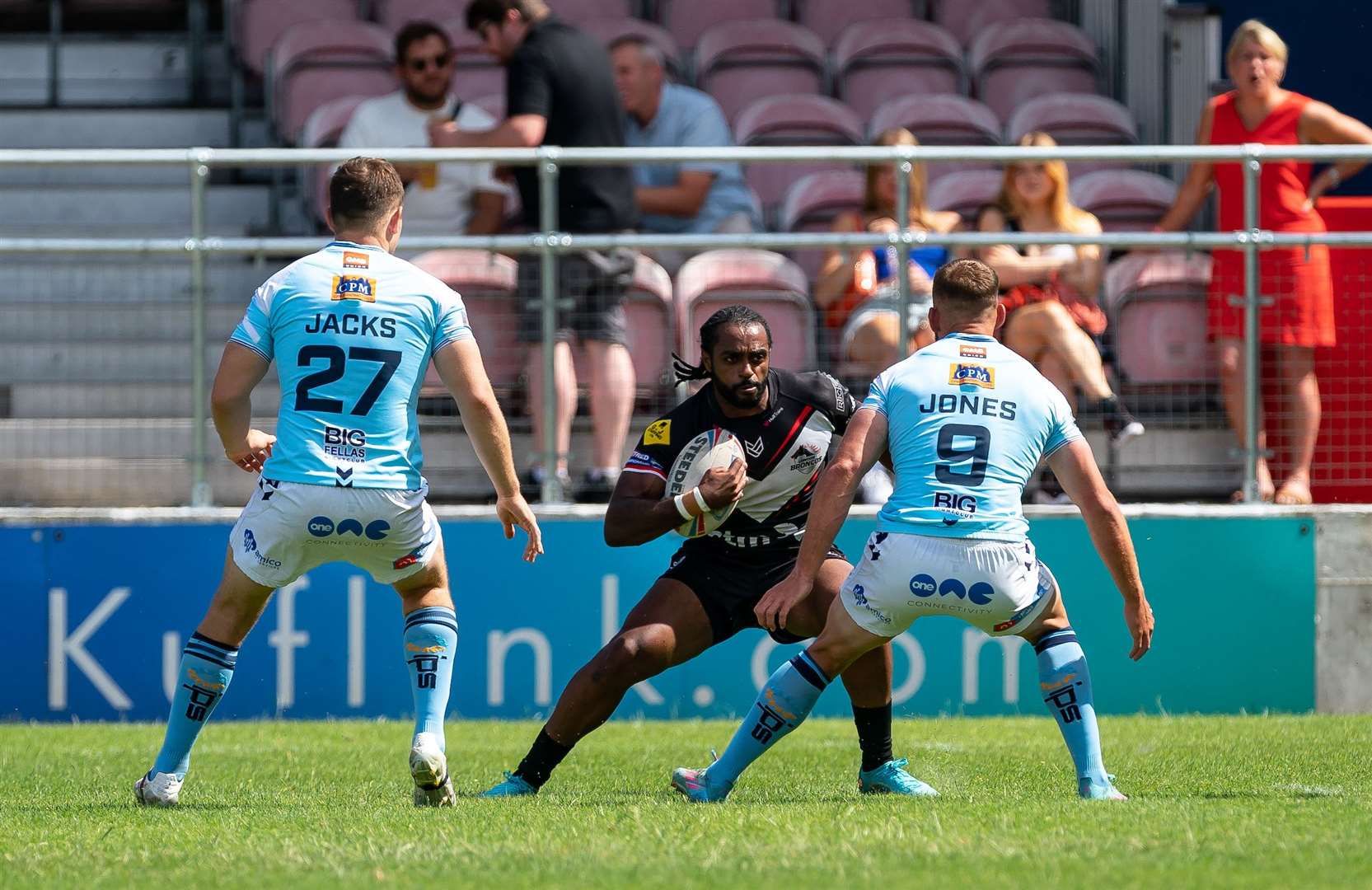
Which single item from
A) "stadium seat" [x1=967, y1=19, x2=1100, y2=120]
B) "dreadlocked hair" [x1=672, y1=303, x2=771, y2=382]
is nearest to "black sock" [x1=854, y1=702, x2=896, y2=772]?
"dreadlocked hair" [x1=672, y1=303, x2=771, y2=382]

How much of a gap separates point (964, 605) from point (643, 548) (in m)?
3.60

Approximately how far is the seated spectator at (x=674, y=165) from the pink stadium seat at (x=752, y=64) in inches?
92.9

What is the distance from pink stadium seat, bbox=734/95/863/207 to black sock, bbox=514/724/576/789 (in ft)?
21.2

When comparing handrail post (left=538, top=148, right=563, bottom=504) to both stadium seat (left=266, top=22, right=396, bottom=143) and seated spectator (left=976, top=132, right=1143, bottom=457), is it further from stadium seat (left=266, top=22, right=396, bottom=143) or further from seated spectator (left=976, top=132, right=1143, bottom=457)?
stadium seat (left=266, top=22, right=396, bottom=143)

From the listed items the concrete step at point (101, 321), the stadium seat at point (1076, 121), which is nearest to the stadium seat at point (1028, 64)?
the stadium seat at point (1076, 121)

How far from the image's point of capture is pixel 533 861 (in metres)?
4.61

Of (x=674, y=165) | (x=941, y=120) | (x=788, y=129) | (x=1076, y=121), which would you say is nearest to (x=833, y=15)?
(x=941, y=120)

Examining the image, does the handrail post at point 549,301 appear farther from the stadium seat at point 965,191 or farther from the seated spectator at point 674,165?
the stadium seat at point 965,191

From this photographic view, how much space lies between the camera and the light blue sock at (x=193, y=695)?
5.90 m

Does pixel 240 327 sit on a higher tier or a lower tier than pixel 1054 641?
higher

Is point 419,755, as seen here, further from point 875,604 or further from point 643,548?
point 643,548

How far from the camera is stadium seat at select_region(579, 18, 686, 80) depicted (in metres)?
13.2

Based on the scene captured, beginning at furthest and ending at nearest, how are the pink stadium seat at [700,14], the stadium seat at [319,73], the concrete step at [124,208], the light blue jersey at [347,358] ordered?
1. the pink stadium seat at [700,14]
2. the stadium seat at [319,73]
3. the concrete step at [124,208]
4. the light blue jersey at [347,358]

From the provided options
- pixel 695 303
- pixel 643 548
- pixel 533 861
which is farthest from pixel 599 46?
pixel 533 861
